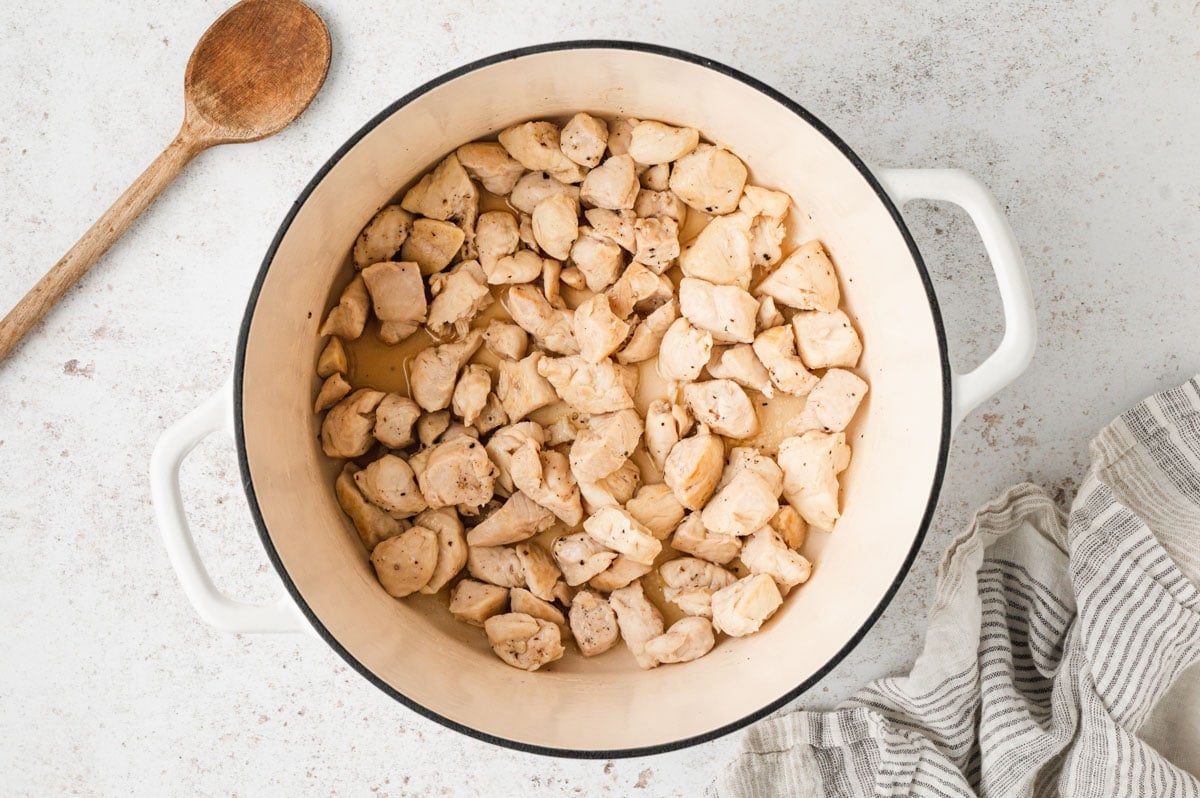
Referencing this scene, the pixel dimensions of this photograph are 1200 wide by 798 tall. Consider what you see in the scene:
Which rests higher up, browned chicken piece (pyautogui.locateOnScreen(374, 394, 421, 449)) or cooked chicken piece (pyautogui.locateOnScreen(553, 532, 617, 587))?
browned chicken piece (pyautogui.locateOnScreen(374, 394, 421, 449))

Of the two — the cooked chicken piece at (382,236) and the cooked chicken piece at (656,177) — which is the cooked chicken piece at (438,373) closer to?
the cooked chicken piece at (382,236)

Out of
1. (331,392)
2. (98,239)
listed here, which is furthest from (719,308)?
(98,239)

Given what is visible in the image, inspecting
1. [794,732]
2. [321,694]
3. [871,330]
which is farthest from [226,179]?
[794,732]

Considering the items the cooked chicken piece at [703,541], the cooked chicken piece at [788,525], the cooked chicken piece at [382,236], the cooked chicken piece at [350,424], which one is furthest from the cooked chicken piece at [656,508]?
the cooked chicken piece at [382,236]

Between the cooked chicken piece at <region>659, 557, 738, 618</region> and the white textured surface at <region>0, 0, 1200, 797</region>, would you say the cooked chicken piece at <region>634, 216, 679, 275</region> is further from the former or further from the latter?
the cooked chicken piece at <region>659, 557, 738, 618</region>

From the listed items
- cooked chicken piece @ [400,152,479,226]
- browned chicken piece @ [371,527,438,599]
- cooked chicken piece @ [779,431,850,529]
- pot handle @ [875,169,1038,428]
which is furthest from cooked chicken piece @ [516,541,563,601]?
pot handle @ [875,169,1038,428]

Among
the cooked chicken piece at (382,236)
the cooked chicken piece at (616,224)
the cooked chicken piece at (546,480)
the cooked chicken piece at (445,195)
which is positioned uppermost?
the cooked chicken piece at (616,224)
